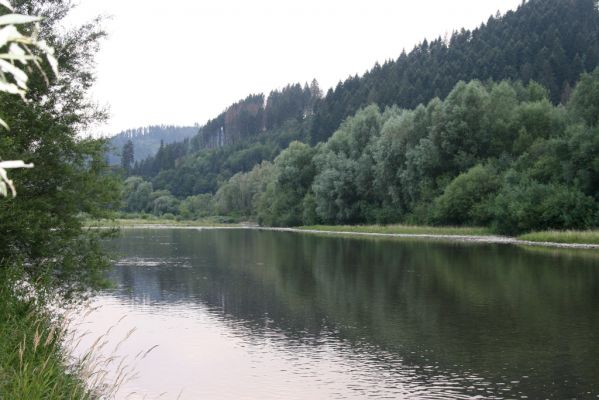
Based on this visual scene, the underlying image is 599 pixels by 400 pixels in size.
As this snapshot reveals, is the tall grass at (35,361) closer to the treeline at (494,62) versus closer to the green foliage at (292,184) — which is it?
the green foliage at (292,184)

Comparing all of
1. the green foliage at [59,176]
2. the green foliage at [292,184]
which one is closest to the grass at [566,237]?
the green foliage at [59,176]

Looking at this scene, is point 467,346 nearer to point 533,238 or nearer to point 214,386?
point 214,386

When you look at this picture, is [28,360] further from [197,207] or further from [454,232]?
[197,207]

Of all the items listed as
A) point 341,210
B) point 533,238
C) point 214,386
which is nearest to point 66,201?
point 214,386

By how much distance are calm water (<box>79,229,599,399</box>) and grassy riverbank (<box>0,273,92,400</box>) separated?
3.32 metres

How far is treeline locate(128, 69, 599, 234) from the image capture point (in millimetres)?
66188

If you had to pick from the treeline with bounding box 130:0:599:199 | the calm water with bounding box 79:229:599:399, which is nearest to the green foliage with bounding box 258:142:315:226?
the treeline with bounding box 130:0:599:199

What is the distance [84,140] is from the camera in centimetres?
1947

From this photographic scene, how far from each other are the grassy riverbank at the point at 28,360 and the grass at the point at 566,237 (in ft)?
176

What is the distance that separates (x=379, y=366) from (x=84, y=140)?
449 inches

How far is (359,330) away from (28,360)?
12.5m

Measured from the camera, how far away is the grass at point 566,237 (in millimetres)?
56812

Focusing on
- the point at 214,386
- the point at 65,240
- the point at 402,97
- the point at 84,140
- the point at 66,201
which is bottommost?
the point at 214,386

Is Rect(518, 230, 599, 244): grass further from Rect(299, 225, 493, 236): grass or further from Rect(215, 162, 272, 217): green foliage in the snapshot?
Rect(215, 162, 272, 217): green foliage
